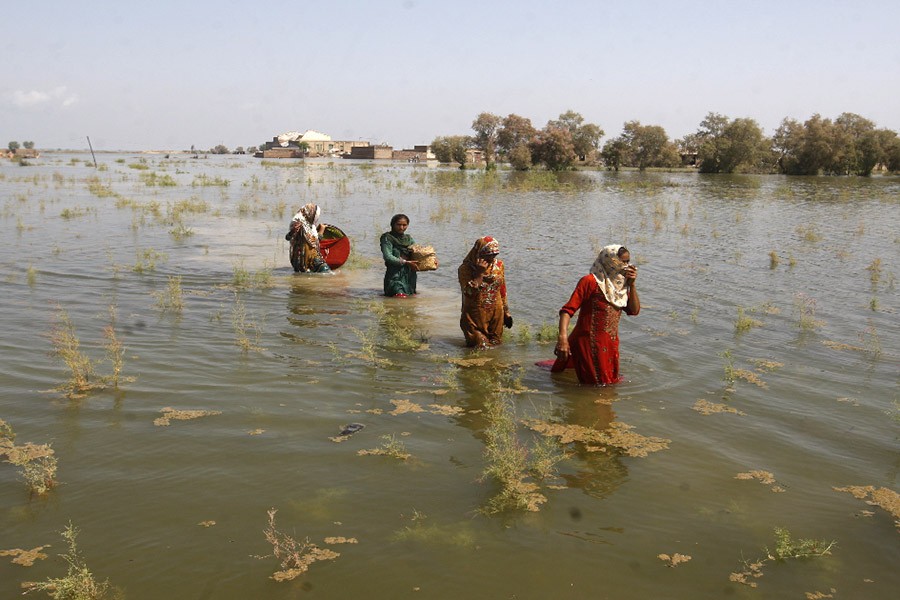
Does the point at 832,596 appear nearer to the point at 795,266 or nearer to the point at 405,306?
the point at 405,306

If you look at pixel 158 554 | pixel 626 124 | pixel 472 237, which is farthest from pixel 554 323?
pixel 626 124

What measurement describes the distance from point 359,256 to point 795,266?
805 cm

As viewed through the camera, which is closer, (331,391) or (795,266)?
(331,391)

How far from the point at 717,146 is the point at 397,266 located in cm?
5886

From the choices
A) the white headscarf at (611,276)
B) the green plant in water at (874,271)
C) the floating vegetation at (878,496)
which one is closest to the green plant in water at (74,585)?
the white headscarf at (611,276)

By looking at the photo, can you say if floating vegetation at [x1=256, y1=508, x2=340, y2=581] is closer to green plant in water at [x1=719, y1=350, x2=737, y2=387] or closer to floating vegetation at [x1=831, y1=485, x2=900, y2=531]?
floating vegetation at [x1=831, y1=485, x2=900, y2=531]

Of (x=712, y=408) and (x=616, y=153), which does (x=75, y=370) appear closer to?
(x=712, y=408)

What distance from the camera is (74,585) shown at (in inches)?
132

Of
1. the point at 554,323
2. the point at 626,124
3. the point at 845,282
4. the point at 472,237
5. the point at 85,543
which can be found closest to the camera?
the point at 85,543

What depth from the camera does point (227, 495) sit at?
438cm

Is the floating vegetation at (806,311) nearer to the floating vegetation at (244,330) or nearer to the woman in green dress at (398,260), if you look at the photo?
the woman in green dress at (398,260)

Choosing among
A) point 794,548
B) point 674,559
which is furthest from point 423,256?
point 794,548

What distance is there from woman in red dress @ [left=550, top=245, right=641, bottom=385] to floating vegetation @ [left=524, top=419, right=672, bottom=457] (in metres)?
0.83

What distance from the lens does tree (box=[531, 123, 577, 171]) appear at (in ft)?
189
